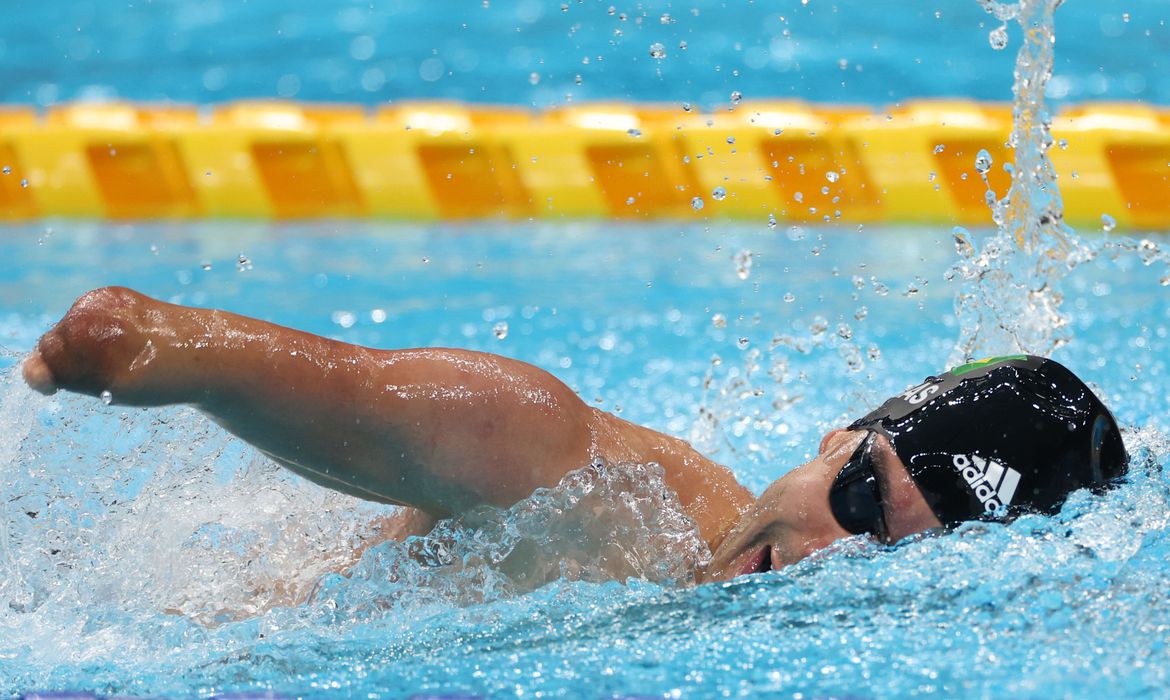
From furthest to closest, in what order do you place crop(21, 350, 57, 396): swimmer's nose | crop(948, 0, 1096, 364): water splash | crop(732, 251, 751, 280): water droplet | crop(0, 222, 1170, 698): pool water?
1. crop(732, 251, 751, 280): water droplet
2. crop(948, 0, 1096, 364): water splash
3. crop(0, 222, 1170, 698): pool water
4. crop(21, 350, 57, 396): swimmer's nose

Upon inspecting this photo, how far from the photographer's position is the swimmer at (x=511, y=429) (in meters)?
1.52

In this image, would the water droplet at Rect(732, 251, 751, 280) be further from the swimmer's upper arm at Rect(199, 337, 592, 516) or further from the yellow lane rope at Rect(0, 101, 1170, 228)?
the swimmer's upper arm at Rect(199, 337, 592, 516)

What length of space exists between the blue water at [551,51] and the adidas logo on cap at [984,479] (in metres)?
3.56

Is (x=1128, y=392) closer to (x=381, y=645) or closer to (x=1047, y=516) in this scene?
(x=1047, y=516)

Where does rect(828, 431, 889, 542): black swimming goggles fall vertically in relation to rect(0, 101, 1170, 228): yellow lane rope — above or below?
below

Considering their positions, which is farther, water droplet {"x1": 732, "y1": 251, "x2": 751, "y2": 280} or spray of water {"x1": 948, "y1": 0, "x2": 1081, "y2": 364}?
water droplet {"x1": 732, "y1": 251, "x2": 751, "y2": 280}

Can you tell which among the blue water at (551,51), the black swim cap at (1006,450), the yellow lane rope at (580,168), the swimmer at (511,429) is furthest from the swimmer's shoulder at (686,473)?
the blue water at (551,51)

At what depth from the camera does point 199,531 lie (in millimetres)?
1959

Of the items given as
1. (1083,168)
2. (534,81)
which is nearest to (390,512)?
(1083,168)

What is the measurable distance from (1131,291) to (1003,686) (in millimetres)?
2471

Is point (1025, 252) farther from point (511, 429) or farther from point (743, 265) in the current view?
point (511, 429)

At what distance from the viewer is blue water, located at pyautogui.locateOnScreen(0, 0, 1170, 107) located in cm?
531

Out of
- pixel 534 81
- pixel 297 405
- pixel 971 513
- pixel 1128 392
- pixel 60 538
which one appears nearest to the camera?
pixel 297 405

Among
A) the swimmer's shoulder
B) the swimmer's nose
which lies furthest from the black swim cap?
the swimmer's nose
